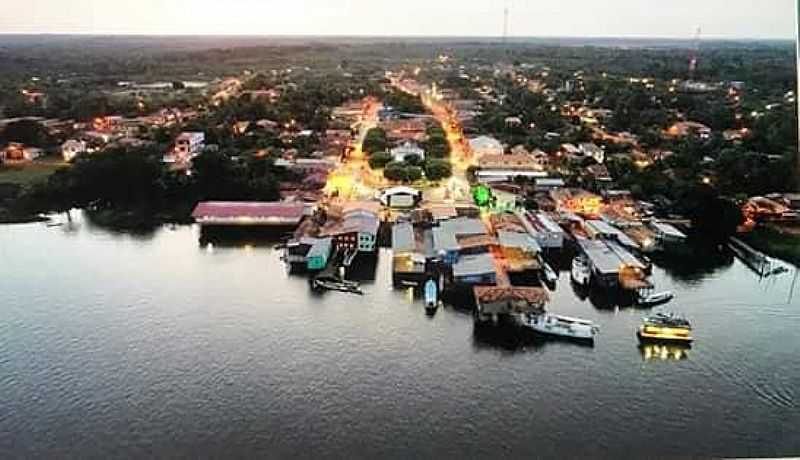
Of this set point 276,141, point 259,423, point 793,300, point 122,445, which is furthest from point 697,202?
point 122,445

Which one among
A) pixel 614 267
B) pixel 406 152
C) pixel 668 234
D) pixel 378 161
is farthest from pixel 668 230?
pixel 378 161

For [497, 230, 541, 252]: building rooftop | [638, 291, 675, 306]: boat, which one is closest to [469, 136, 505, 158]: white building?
[497, 230, 541, 252]: building rooftop

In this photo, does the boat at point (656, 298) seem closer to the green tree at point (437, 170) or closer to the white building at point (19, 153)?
the green tree at point (437, 170)

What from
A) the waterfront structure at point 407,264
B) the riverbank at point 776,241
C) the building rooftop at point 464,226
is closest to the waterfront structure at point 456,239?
the building rooftop at point 464,226

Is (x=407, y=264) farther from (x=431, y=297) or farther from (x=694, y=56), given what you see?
(x=694, y=56)

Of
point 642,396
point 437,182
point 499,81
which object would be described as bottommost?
point 642,396

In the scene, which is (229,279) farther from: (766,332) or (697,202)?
(697,202)
